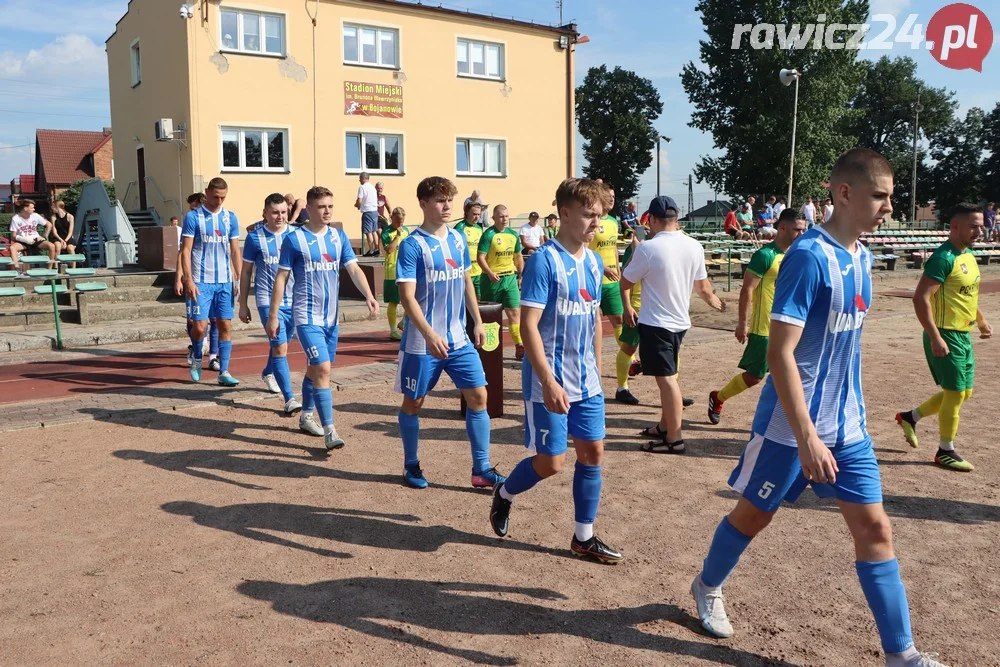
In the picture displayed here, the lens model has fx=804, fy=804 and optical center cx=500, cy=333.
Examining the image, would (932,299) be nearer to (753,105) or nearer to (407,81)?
(407,81)

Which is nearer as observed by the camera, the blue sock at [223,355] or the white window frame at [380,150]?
the blue sock at [223,355]

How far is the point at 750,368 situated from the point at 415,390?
311 centimetres

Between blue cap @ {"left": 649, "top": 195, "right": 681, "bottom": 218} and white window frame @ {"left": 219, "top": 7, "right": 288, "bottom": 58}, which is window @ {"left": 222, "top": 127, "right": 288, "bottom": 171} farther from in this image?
blue cap @ {"left": 649, "top": 195, "right": 681, "bottom": 218}

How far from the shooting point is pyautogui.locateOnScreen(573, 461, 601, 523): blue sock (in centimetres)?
428

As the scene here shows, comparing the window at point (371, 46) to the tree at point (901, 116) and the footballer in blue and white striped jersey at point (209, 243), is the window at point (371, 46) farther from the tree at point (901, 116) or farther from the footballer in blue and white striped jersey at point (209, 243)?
the tree at point (901, 116)

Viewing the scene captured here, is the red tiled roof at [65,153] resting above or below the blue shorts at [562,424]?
above

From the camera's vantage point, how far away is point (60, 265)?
14484 mm

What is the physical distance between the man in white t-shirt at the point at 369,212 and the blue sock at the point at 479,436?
1608 cm

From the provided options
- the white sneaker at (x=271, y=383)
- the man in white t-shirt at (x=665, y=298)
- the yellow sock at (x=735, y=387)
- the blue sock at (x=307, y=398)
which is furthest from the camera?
the white sneaker at (x=271, y=383)

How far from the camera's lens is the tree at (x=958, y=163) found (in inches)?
2598

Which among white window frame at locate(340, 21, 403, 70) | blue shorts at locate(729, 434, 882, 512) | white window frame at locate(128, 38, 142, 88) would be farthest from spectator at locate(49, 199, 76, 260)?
blue shorts at locate(729, 434, 882, 512)

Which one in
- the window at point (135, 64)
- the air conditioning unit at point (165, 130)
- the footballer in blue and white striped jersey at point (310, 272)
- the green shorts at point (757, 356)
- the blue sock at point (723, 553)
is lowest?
the blue sock at point (723, 553)

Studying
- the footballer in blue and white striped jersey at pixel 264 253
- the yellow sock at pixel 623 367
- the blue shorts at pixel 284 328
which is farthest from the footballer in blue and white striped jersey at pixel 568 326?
the footballer in blue and white striped jersey at pixel 264 253

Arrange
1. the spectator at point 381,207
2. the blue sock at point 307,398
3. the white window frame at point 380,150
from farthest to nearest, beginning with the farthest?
1. the white window frame at point 380,150
2. the spectator at point 381,207
3. the blue sock at point 307,398
